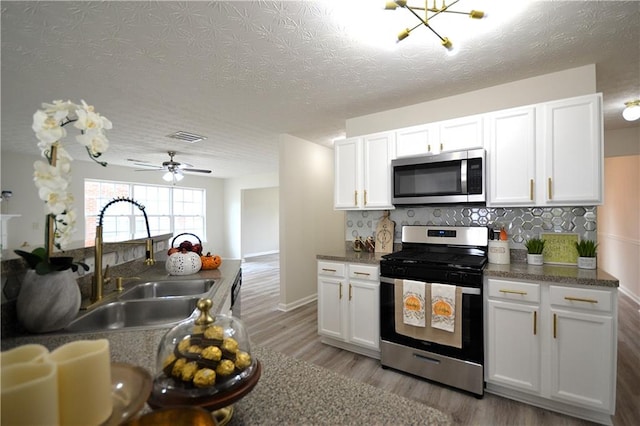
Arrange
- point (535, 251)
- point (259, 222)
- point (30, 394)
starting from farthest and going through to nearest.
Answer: point (259, 222) < point (535, 251) < point (30, 394)

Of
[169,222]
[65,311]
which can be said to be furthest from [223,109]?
[169,222]

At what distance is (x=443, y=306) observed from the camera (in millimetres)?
2199

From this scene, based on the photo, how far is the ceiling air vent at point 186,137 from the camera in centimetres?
410

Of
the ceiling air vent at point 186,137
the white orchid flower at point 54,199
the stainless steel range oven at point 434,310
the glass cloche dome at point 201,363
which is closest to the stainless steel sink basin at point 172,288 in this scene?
the glass cloche dome at point 201,363

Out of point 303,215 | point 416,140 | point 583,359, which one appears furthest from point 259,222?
point 583,359

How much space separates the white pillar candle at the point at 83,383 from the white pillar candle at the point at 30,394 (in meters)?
0.01

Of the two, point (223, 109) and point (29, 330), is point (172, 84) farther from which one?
point (29, 330)

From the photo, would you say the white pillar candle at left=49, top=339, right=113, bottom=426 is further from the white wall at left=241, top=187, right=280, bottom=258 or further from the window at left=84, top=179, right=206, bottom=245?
the white wall at left=241, top=187, right=280, bottom=258

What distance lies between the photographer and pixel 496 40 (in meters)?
2.00

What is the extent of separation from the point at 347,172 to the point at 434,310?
5.28ft

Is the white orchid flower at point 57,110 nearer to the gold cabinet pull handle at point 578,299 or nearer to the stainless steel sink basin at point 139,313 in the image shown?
the stainless steel sink basin at point 139,313

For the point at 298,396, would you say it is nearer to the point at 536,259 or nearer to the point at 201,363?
the point at 201,363

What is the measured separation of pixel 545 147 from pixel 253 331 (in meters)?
3.28

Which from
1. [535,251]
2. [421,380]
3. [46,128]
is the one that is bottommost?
[421,380]
